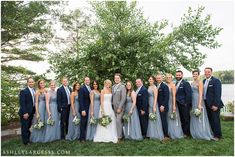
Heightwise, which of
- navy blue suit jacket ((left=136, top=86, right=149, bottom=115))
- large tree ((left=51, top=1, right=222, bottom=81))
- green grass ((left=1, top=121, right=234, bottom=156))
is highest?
large tree ((left=51, top=1, right=222, bottom=81))

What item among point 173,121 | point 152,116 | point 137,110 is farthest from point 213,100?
point 137,110

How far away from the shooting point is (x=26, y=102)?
8.73m

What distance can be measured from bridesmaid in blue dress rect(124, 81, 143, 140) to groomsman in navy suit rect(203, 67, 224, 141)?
5.96ft

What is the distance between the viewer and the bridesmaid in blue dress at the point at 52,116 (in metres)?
8.89

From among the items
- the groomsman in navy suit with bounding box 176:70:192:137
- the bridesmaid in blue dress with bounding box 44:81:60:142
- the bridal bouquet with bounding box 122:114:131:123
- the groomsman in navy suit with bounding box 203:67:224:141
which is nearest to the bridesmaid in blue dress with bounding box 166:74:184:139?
the groomsman in navy suit with bounding box 176:70:192:137

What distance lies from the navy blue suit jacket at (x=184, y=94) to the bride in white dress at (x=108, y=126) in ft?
5.73

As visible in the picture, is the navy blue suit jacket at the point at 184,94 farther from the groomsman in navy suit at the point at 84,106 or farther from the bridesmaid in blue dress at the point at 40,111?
the bridesmaid in blue dress at the point at 40,111

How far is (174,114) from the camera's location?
8.65 m

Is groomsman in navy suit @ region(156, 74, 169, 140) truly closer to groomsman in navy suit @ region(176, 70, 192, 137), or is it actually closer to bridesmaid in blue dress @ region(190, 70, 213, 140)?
groomsman in navy suit @ region(176, 70, 192, 137)

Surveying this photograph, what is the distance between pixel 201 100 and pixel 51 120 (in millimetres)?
3886

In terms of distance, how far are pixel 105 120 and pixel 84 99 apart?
777 mm

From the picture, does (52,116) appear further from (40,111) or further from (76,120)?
(76,120)

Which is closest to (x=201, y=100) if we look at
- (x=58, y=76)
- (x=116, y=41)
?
(x=116, y=41)

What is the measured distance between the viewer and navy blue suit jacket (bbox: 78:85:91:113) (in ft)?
28.2
